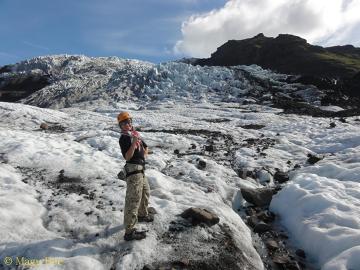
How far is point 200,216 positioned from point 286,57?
88946mm

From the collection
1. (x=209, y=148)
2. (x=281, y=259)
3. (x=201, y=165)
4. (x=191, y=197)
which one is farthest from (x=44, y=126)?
(x=281, y=259)

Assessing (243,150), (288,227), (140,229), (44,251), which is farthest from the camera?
(243,150)

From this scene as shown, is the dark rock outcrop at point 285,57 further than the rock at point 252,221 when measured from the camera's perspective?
Yes

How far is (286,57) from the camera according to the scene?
91.9 metres

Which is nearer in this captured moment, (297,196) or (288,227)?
(288,227)

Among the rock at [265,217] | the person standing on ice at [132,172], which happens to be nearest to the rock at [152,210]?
the person standing on ice at [132,172]

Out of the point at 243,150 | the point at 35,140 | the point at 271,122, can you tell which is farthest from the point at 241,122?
the point at 35,140

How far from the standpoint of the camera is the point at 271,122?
28.0 meters

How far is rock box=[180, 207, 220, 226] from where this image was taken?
357 inches

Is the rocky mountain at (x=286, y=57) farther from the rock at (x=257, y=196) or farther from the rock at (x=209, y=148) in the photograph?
the rock at (x=257, y=196)

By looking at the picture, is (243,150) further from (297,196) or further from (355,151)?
(297,196)

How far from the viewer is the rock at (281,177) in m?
13.7

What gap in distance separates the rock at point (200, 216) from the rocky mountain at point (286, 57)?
217 ft

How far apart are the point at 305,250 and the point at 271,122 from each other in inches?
783
